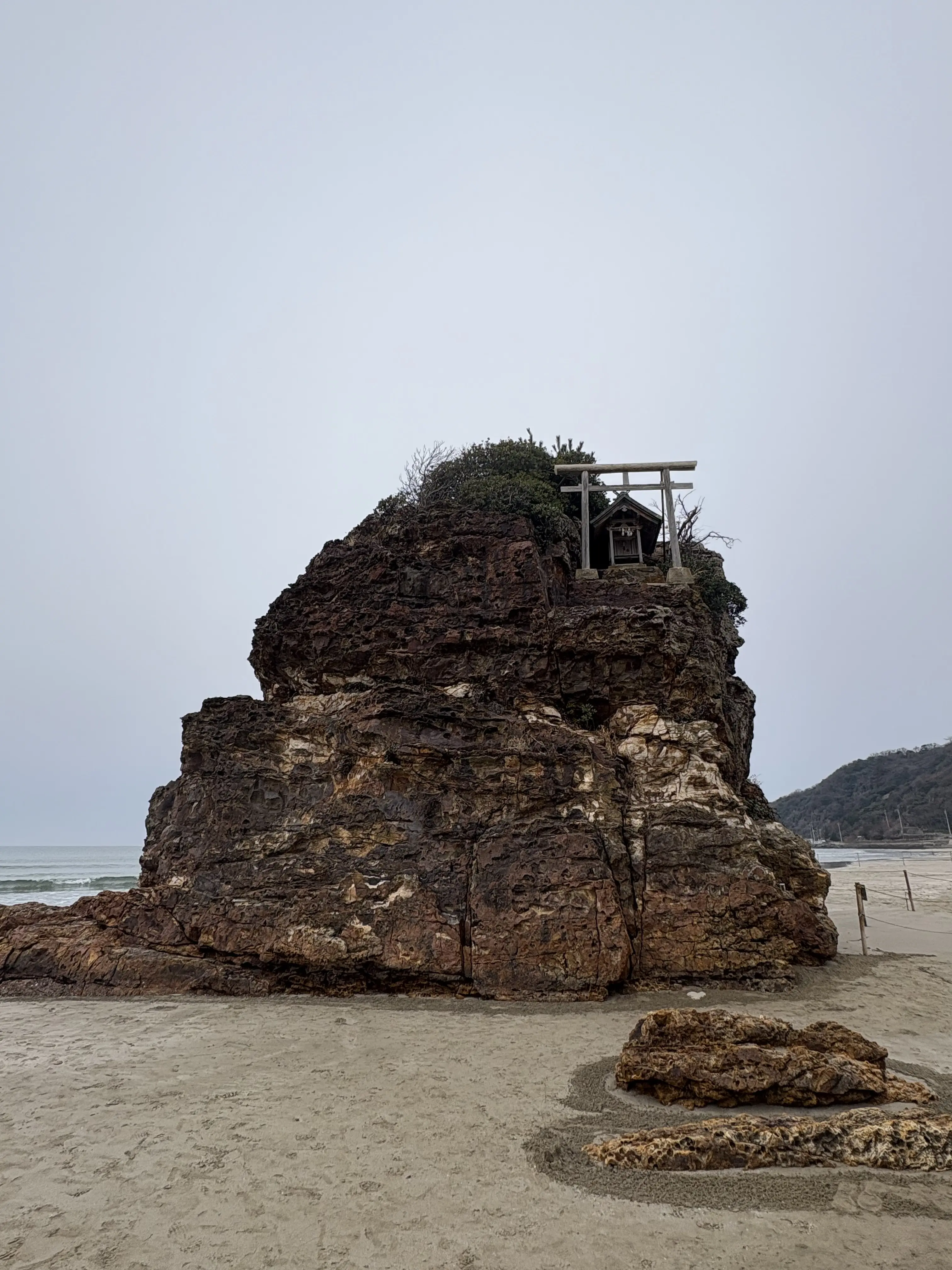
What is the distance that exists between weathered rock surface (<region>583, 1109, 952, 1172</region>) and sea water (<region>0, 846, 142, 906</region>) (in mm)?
13328

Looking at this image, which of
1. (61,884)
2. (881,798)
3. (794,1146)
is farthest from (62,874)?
(881,798)

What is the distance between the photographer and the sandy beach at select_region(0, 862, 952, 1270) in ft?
13.2

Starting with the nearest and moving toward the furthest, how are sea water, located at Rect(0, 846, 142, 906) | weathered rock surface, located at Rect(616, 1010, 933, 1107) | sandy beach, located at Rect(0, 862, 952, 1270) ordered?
sandy beach, located at Rect(0, 862, 952, 1270), weathered rock surface, located at Rect(616, 1010, 933, 1107), sea water, located at Rect(0, 846, 142, 906)

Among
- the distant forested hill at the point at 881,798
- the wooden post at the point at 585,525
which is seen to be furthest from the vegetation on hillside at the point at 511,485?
the distant forested hill at the point at 881,798

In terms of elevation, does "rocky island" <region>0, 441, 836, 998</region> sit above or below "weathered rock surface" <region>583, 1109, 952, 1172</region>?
above

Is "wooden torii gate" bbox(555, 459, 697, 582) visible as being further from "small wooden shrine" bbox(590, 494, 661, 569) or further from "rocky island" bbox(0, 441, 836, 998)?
"rocky island" bbox(0, 441, 836, 998)

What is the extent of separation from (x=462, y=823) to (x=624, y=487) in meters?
11.1

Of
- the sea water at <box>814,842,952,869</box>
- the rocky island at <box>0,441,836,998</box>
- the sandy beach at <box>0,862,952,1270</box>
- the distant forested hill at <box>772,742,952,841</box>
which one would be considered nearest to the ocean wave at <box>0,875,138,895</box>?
the rocky island at <box>0,441,836,998</box>

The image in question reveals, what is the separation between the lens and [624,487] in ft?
60.4

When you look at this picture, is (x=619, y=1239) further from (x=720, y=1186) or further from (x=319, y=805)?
(x=319, y=805)

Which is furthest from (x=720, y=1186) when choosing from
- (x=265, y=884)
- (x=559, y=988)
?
(x=265, y=884)

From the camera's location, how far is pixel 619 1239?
4.06 m

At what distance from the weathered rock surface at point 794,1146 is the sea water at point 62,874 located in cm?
1333

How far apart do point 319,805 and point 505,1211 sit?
8052 mm
